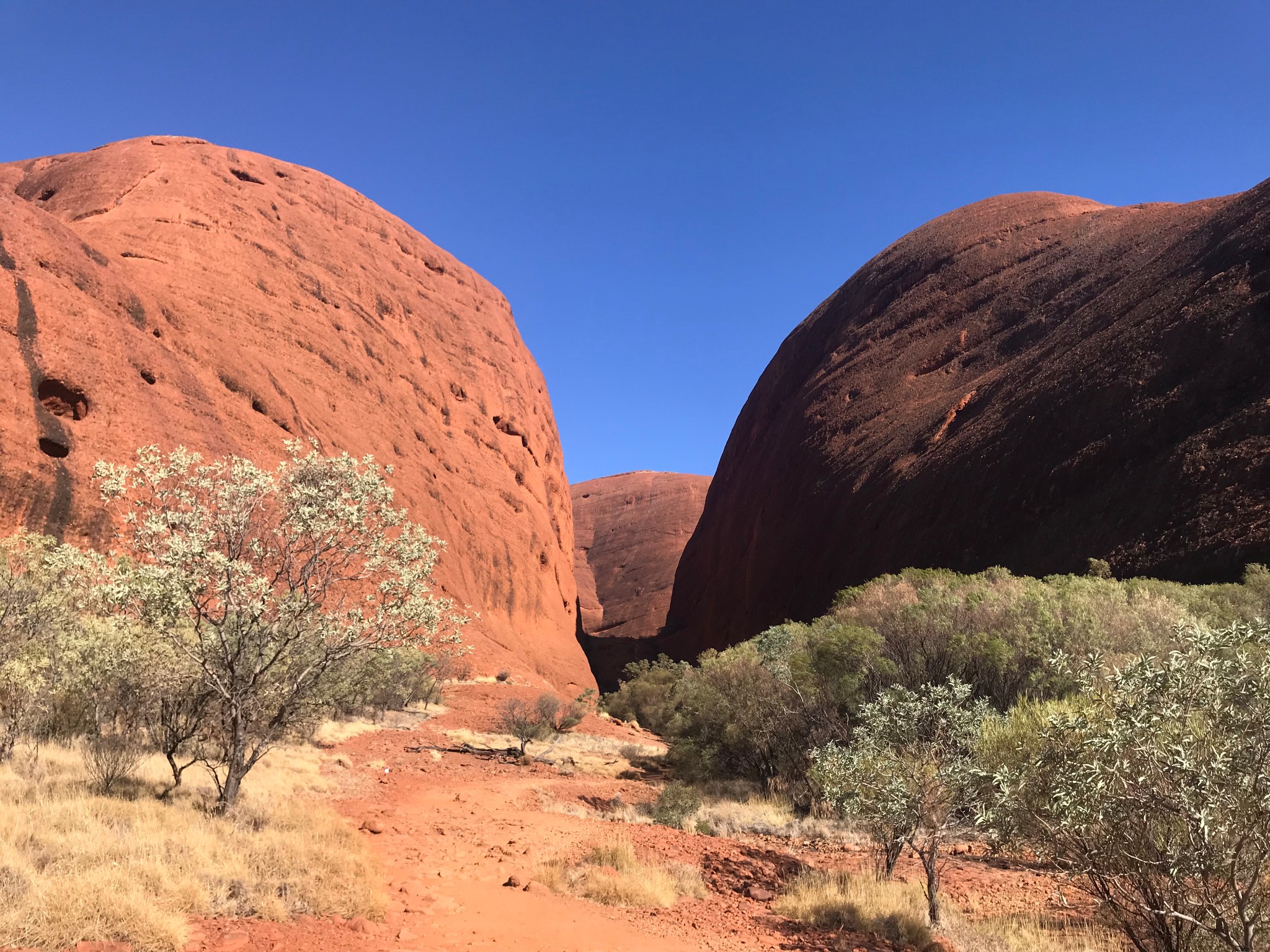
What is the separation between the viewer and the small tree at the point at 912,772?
7957 millimetres

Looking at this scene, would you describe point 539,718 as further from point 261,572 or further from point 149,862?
point 149,862

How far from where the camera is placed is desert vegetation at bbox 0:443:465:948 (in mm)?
6164

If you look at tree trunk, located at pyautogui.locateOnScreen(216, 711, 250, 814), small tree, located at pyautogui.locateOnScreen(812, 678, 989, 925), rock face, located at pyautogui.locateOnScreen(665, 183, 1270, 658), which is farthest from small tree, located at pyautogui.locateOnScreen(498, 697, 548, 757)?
rock face, located at pyautogui.locateOnScreen(665, 183, 1270, 658)

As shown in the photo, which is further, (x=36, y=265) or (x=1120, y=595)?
(x=36, y=265)

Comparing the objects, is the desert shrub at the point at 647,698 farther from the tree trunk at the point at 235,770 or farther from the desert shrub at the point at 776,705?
the tree trunk at the point at 235,770

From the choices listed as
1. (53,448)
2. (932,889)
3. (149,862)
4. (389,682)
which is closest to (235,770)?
(149,862)

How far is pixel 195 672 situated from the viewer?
9.48m

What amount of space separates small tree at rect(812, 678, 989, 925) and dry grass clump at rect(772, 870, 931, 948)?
0.88ft

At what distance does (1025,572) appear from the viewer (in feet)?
93.4

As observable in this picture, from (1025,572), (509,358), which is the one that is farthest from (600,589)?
(1025,572)

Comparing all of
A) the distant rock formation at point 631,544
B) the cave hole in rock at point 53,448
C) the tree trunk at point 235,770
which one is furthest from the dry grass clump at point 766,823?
the distant rock formation at point 631,544

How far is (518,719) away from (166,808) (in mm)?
13666

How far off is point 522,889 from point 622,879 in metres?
1.13

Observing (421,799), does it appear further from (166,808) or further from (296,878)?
(296,878)
